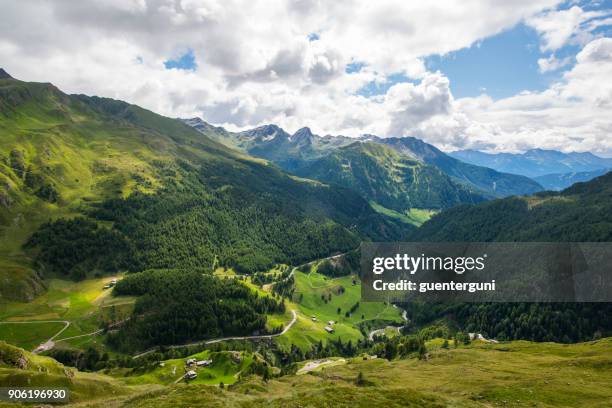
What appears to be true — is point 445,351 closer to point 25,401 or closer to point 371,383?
point 371,383

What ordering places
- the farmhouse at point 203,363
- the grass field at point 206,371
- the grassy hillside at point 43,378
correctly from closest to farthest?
the grassy hillside at point 43,378 < the grass field at point 206,371 < the farmhouse at point 203,363

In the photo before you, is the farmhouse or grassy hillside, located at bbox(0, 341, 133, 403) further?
the farmhouse

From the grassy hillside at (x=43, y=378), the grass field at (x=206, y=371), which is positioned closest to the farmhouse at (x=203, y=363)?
the grass field at (x=206, y=371)

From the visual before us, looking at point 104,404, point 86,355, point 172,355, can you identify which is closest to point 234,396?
point 104,404

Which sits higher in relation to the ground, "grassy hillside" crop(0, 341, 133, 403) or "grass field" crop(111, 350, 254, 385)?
"grassy hillside" crop(0, 341, 133, 403)

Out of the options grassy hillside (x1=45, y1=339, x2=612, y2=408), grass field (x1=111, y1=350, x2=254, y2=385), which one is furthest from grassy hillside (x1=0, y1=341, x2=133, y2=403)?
grass field (x1=111, y1=350, x2=254, y2=385)

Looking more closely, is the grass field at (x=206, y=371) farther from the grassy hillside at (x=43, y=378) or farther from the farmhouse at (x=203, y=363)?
the grassy hillside at (x=43, y=378)

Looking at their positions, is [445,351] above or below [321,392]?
below

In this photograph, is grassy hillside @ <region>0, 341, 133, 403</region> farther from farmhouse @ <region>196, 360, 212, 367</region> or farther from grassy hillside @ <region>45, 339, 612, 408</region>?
farmhouse @ <region>196, 360, 212, 367</region>

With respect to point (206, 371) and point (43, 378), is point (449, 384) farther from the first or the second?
point (43, 378)

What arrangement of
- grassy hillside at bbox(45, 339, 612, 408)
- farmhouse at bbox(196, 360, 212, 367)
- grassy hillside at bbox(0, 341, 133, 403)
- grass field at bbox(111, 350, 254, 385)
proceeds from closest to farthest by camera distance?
1. grassy hillside at bbox(45, 339, 612, 408)
2. grassy hillside at bbox(0, 341, 133, 403)
3. grass field at bbox(111, 350, 254, 385)
4. farmhouse at bbox(196, 360, 212, 367)

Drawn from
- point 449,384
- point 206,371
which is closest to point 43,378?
point 206,371
